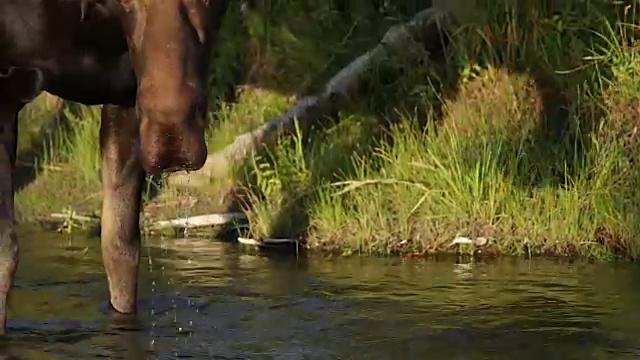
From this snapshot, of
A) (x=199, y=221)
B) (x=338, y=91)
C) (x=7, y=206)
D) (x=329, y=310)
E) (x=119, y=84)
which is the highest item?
(x=338, y=91)

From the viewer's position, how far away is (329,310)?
6.20 m

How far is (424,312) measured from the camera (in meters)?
6.13

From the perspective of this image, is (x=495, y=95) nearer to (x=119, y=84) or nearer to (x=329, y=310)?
(x=329, y=310)

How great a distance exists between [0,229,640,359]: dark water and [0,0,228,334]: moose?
0.34 metres

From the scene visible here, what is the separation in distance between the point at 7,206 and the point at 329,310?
1468 millimetres

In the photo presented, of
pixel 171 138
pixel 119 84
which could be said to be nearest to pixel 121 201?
pixel 119 84

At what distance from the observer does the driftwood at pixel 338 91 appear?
9547mm

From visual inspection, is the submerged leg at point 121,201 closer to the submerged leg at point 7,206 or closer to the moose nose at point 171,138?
the submerged leg at point 7,206

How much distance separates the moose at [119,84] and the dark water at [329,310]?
339mm

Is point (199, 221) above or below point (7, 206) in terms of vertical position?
above

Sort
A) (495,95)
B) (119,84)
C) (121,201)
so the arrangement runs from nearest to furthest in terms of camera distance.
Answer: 1. (119,84)
2. (121,201)
3. (495,95)

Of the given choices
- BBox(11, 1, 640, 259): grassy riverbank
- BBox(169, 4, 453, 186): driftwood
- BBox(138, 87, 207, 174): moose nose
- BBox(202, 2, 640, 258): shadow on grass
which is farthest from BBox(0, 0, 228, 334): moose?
BBox(169, 4, 453, 186): driftwood

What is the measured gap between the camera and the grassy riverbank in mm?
7855

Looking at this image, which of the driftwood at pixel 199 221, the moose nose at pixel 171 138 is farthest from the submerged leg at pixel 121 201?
the driftwood at pixel 199 221
